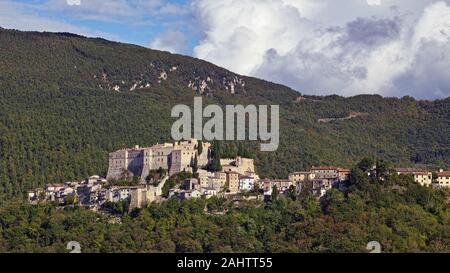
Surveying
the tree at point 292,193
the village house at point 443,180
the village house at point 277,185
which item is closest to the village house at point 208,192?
the village house at point 277,185

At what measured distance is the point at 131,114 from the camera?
111312 mm

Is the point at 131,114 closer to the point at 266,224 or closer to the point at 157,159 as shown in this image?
the point at 157,159

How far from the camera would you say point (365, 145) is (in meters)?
122

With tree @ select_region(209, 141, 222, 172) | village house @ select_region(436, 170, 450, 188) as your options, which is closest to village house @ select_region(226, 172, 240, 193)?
tree @ select_region(209, 141, 222, 172)

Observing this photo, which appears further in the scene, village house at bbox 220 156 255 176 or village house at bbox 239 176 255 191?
village house at bbox 220 156 255 176

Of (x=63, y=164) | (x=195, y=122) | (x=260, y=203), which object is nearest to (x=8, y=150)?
(x=63, y=164)

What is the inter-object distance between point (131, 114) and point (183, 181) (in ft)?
145

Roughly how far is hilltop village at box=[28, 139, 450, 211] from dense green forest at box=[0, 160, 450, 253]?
123 centimetres

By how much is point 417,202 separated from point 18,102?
57139mm

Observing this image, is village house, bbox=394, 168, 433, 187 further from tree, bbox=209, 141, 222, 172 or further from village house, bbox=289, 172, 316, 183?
tree, bbox=209, 141, 222, 172

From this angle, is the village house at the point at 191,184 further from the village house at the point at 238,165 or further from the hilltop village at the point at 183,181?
the village house at the point at 238,165

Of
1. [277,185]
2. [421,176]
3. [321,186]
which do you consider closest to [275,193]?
[321,186]

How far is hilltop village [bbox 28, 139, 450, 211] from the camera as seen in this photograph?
6644 cm

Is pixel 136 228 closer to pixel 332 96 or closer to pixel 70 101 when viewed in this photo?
pixel 70 101
